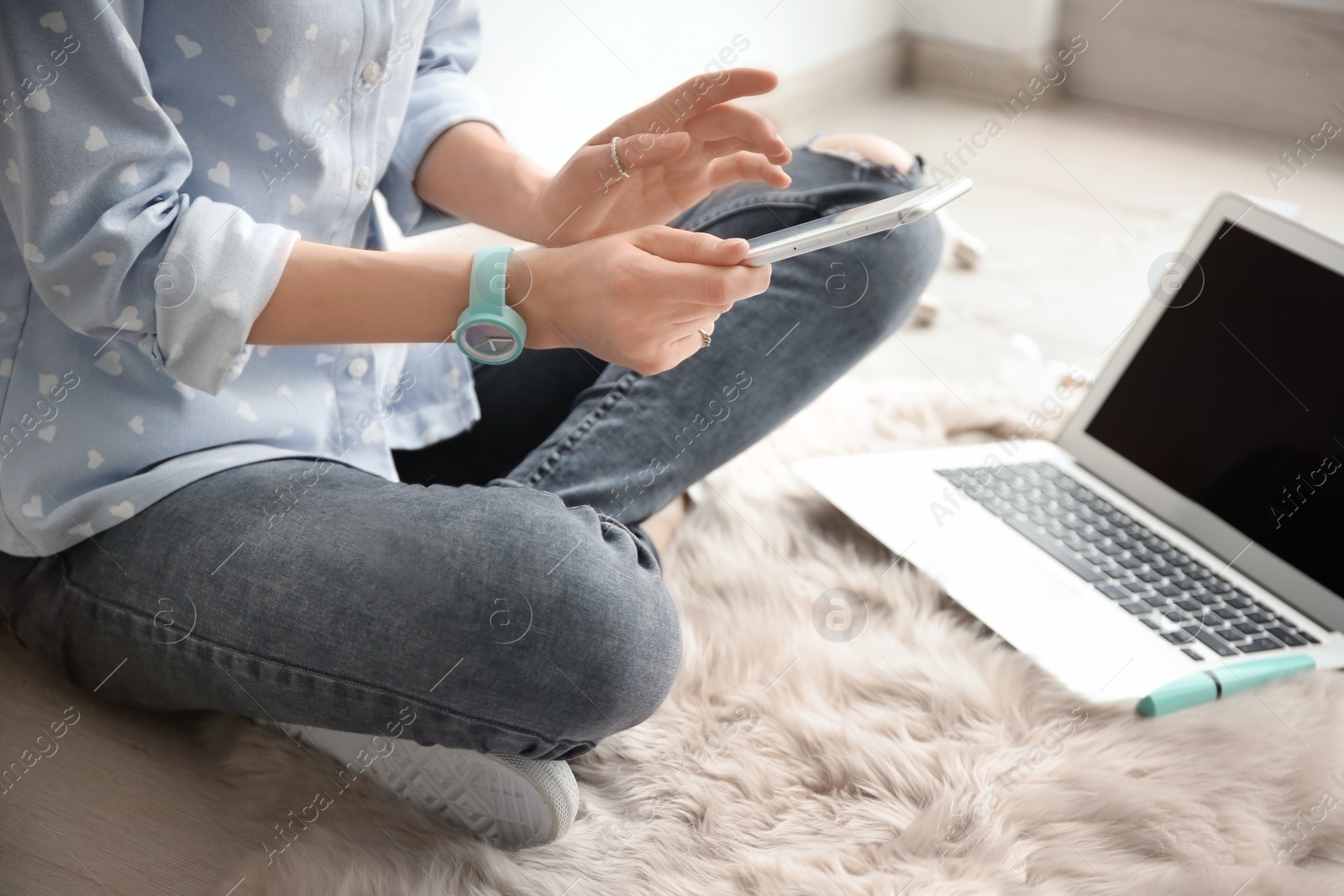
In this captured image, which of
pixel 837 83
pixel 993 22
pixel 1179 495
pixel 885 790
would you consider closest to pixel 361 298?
pixel 885 790

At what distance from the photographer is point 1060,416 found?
1.07 meters

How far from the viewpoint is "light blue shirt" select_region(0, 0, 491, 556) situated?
1.64 feet

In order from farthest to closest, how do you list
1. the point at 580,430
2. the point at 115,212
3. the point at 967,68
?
the point at 967,68, the point at 580,430, the point at 115,212

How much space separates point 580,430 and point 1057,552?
39cm

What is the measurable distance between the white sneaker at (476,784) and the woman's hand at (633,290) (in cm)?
25

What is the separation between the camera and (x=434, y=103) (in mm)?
788

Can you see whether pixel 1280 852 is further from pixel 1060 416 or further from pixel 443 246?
pixel 443 246

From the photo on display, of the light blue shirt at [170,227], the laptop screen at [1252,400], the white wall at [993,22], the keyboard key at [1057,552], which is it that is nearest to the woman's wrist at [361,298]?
the light blue shirt at [170,227]

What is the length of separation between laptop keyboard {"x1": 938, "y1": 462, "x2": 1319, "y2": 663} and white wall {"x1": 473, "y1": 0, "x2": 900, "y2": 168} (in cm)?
87

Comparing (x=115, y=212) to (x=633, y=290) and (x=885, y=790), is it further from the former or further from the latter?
(x=885, y=790)

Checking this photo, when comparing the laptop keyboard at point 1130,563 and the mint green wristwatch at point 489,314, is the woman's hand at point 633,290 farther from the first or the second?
the laptop keyboard at point 1130,563

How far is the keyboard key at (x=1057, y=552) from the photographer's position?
78cm

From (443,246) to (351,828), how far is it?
3.19 feet

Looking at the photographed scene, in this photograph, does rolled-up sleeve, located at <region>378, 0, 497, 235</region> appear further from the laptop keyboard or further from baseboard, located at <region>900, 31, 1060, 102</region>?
baseboard, located at <region>900, 31, 1060, 102</region>
